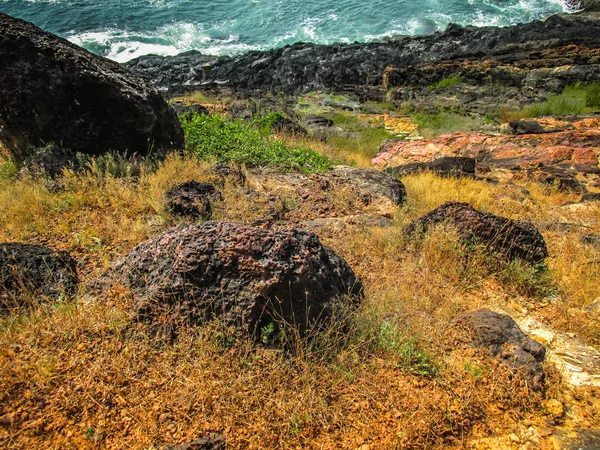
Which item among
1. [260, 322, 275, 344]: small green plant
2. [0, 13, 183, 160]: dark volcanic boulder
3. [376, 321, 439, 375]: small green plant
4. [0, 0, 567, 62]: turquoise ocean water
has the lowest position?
[376, 321, 439, 375]: small green plant

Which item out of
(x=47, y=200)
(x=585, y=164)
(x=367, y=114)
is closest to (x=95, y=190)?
(x=47, y=200)

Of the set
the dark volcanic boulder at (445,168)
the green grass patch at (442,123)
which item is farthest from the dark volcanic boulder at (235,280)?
the green grass patch at (442,123)

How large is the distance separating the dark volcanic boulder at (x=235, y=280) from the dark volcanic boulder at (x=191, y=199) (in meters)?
1.64

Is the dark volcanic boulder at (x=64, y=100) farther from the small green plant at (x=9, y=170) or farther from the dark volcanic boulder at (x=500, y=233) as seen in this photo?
the dark volcanic boulder at (x=500, y=233)

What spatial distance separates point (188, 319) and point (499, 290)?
3250 mm

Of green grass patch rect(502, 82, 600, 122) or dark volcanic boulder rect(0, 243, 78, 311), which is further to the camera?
green grass patch rect(502, 82, 600, 122)

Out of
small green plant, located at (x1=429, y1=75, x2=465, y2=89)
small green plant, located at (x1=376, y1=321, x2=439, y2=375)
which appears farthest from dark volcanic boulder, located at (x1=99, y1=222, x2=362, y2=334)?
small green plant, located at (x1=429, y1=75, x2=465, y2=89)

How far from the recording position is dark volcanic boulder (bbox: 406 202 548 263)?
4.27 m

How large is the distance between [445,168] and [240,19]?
41.4m

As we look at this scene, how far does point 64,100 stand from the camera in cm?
571

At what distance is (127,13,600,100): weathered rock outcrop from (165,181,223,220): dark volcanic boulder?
64.8ft

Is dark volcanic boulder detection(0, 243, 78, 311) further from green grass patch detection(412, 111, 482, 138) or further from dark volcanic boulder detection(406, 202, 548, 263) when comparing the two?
green grass patch detection(412, 111, 482, 138)

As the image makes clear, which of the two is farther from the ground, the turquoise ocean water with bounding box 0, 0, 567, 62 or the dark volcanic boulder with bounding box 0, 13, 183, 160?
the turquoise ocean water with bounding box 0, 0, 567, 62

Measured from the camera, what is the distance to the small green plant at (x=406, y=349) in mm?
2766
